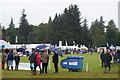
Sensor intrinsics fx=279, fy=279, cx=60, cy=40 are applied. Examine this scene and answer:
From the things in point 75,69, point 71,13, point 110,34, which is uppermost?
point 71,13

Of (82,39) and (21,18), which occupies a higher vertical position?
(21,18)

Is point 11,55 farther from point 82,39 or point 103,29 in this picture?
point 103,29

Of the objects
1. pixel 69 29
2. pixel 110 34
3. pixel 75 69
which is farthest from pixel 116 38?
pixel 75 69

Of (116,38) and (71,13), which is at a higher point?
(71,13)

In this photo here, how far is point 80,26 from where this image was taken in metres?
111

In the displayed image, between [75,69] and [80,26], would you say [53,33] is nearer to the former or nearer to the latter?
[80,26]

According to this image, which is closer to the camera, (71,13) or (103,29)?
(71,13)

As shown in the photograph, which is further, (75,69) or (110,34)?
(110,34)

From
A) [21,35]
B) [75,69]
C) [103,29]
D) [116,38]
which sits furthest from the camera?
[103,29]

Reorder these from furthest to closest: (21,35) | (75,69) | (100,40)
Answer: (21,35), (100,40), (75,69)

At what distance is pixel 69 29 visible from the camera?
10675 centimetres

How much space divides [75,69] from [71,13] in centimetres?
9122

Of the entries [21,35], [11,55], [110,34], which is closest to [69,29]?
[110,34]

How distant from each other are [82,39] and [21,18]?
39.1 meters
